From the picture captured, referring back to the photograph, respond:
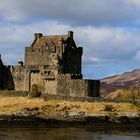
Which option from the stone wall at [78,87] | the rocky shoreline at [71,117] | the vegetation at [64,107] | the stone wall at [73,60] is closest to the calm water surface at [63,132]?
the rocky shoreline at [71,117]

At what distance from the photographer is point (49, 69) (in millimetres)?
95062

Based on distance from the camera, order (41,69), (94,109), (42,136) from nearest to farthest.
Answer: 1. (42,136)
2. (94,109)
3. (41,69)

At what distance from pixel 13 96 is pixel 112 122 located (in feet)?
60.4

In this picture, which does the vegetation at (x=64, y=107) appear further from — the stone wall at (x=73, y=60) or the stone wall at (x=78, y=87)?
the stone wall at (x=73, y=60)

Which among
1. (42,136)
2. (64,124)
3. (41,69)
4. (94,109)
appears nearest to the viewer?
(42,136)

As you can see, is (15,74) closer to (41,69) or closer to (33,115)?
(41,69)

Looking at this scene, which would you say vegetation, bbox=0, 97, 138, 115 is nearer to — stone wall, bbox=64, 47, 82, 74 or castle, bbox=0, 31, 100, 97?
castle, bbox=0, 31, 100, 97

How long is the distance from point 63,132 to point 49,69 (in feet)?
91.7

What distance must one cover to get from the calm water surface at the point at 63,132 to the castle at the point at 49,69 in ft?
59.0

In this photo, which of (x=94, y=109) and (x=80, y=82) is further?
(x=80, y=82)

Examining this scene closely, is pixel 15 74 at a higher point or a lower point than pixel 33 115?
higher

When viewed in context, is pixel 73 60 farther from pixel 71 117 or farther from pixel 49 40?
pixel 71 117

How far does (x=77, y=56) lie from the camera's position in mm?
99438

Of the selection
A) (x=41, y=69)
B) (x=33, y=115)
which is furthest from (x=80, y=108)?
(x=41, y=69)
